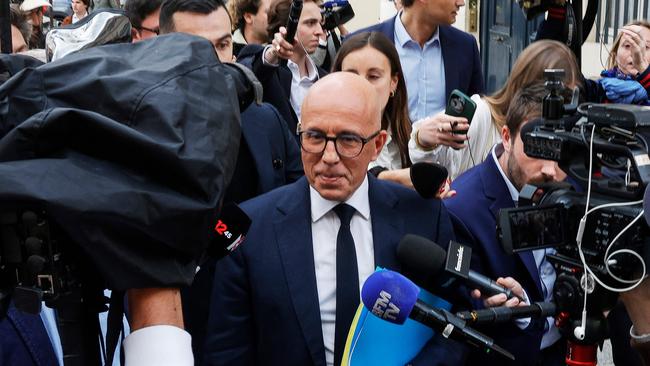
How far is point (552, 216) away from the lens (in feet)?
9.96

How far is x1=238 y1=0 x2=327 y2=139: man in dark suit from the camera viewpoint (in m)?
5.46

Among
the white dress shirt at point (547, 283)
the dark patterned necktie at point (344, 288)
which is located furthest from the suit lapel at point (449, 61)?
the dark patterned necktie at point (344, 288)

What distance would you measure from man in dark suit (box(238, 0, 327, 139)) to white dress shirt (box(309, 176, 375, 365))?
167cm

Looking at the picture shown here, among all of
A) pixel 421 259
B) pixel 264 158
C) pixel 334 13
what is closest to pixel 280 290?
pixel 421 259

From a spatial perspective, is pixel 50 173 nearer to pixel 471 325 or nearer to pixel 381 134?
pixel 471 325

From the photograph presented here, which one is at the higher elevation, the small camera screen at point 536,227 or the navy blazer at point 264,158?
the small camera screen at point 536,227

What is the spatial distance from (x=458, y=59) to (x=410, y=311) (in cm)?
308

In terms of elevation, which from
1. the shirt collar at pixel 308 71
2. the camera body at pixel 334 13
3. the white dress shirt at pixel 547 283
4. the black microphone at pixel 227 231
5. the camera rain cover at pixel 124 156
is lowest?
the white dress shirt at pixel 547 283

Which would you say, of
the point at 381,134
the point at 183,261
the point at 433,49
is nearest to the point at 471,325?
the point at 381,134

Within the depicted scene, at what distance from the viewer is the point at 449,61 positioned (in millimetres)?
5617

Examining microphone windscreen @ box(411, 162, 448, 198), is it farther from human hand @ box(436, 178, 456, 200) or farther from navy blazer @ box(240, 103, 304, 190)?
navy blazer @ box(240, 103, 304, 190)

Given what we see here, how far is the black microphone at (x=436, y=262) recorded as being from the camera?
2.98 m

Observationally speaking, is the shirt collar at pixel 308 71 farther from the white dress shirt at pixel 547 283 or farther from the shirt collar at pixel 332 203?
the shirt collar at pixel 332 203

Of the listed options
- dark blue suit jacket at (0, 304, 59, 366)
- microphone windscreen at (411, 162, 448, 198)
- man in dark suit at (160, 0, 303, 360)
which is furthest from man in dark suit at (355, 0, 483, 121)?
dark blue suit jacket at (0, 304, 59, 366)
